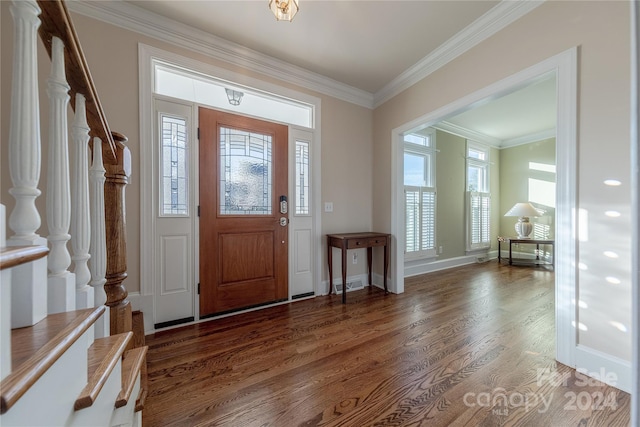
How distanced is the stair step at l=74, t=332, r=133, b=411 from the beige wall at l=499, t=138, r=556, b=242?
241 inches

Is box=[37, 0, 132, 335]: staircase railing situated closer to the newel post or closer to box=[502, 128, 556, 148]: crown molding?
the newel post

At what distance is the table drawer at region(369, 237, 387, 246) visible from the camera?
9.87 feet

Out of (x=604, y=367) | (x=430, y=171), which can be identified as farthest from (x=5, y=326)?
(x=430, y=171)

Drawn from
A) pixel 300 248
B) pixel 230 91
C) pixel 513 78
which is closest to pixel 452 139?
pixel 513 78

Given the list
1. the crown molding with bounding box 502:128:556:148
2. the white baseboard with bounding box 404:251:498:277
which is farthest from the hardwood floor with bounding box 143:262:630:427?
the crown molding with bounding box 502:128:556:148

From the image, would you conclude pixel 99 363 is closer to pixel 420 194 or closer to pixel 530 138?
pixel 420 194

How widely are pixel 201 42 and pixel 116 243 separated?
2.10 metres

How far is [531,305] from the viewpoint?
104 inches

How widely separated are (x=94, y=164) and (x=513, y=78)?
268cm

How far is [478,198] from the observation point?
487 centimetres

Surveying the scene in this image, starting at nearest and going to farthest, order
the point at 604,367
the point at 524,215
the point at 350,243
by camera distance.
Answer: the point at 604,367 → the point at 350,243 → the point at 524,215

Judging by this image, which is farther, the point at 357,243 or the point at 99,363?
the point at 357,243

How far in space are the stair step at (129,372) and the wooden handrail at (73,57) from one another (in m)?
0.90

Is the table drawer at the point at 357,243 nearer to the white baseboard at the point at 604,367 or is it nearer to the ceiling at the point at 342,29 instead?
the white baseboard at the point at 604,367
